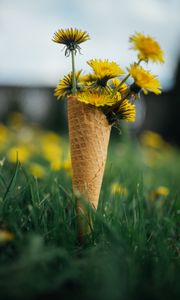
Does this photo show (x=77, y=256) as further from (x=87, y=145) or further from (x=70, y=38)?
(x=70, y=38)

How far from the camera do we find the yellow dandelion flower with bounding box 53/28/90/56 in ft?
Result: 4.54

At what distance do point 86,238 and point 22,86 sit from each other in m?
12.6

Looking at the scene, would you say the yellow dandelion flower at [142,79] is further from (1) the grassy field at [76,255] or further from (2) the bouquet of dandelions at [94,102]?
(1) the grassy field at [76,255]

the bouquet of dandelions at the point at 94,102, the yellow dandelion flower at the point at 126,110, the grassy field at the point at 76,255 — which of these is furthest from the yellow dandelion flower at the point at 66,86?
the grassy field at the point at 76,255

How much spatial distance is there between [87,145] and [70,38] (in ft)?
1.24

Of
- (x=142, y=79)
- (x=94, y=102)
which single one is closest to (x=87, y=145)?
(x=94, y=102)

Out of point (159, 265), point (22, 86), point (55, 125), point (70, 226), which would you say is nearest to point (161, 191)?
point (70, 226)

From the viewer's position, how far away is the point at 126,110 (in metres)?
1.39

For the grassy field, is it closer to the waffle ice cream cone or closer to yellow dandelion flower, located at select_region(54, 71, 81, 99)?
the waffle ice cream cone

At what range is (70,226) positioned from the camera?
5.02 ft

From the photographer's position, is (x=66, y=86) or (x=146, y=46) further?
(x=66, y=86)

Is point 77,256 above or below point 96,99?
below

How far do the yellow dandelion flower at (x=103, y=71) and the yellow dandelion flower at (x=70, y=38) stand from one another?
0.25ft

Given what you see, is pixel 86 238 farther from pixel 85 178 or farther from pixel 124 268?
pixel 124 268
